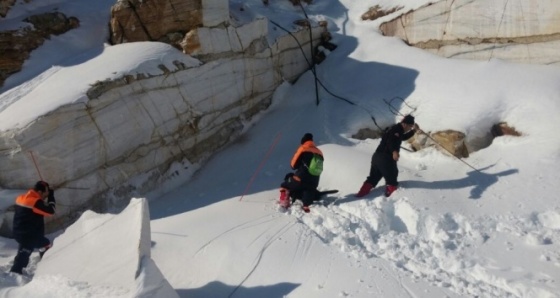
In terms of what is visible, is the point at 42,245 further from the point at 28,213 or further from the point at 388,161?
the point at 388,161

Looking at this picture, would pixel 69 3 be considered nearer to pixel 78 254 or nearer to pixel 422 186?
pixel 78 254

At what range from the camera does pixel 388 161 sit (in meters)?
7.38

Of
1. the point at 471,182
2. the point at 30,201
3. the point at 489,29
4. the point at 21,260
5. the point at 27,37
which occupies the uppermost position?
the point at 27,37

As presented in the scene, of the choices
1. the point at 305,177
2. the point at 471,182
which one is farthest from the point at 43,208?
the point at 471,182

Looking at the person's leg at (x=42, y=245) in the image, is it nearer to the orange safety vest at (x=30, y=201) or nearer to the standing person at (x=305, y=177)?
the orange safety vest at (x=30, y=201)

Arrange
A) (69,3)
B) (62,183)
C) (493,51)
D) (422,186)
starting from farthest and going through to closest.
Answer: (69,3) < (493,51) < (62,183) < (422,186)

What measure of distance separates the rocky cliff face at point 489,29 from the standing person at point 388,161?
3.28 metres

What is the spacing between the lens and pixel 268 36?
11250mm

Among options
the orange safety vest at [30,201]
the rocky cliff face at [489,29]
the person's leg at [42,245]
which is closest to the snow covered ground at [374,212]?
the person's leg at [42,245]

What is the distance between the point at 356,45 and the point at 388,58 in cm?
118

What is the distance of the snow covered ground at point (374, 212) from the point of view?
18.2ft

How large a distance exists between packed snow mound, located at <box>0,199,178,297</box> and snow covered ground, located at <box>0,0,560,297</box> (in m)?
0.03

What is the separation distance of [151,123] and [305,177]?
3223 mm

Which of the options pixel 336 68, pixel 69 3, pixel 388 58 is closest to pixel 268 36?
pixel 336 68
